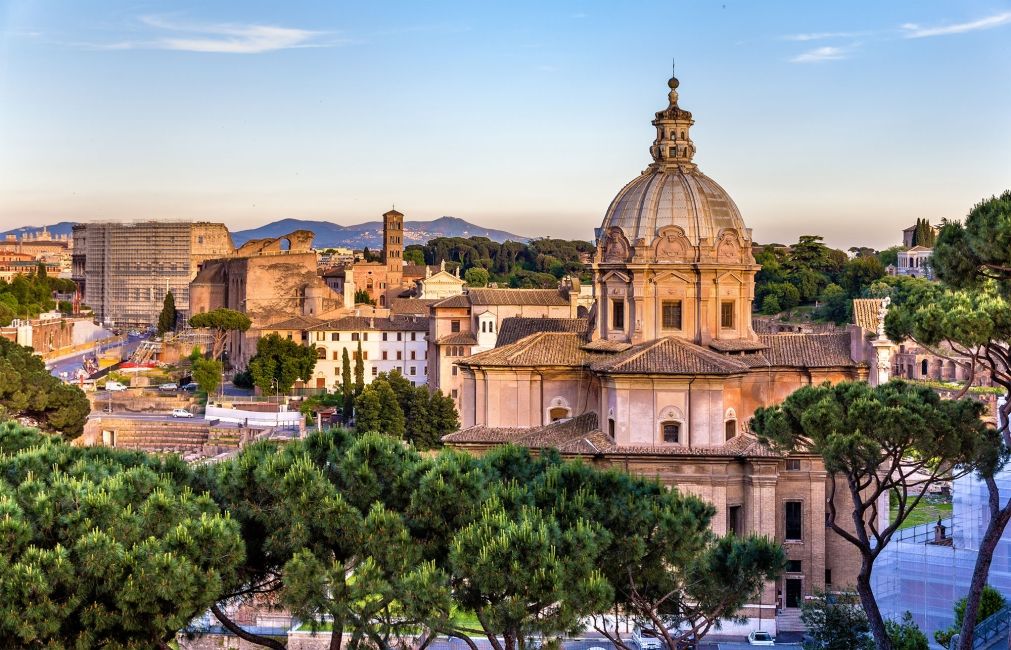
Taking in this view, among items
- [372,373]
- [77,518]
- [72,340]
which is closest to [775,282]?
[372,373]

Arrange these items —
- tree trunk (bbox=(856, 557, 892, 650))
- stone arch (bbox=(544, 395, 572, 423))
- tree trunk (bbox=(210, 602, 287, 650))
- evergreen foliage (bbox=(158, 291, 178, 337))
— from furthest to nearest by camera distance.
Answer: evergreen foliage (bbox=(158, 291, 178, 337)), stone arch (bbox=(544, 395, 572, 423)), tree trunk (bbox=(856, 557, 892, 650)), tree trunk (bbox=(210, 602, 287, 650))

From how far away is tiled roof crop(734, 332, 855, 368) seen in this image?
29.8 m

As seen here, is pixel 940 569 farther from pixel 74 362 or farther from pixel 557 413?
pixel 74 362

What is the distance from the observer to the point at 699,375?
88.5 ft

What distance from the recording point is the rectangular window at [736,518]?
27109mm

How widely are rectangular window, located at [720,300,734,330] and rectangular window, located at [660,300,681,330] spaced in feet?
3.22

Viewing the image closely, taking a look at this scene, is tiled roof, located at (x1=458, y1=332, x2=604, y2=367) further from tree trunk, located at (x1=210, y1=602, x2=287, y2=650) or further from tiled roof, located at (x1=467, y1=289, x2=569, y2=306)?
tiled roof, located at (x1=467, y1=289, x2=569, y2=306)

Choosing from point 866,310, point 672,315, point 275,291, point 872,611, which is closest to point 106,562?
point 872,611

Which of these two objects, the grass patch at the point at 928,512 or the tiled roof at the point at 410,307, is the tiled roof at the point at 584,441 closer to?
the grass patch at the point at 928,512

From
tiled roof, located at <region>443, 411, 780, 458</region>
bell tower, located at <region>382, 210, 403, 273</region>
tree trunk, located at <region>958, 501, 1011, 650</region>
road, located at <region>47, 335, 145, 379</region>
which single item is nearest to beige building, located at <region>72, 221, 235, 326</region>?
bell tower, located at <region>382, 210, 403, 273</region>

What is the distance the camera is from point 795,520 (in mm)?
27625

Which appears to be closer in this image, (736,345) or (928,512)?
(736,345)

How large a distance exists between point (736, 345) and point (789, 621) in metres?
6.12

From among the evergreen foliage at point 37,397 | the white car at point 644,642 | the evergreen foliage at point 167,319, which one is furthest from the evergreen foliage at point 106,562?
the evergreen foliage at point 167,319
